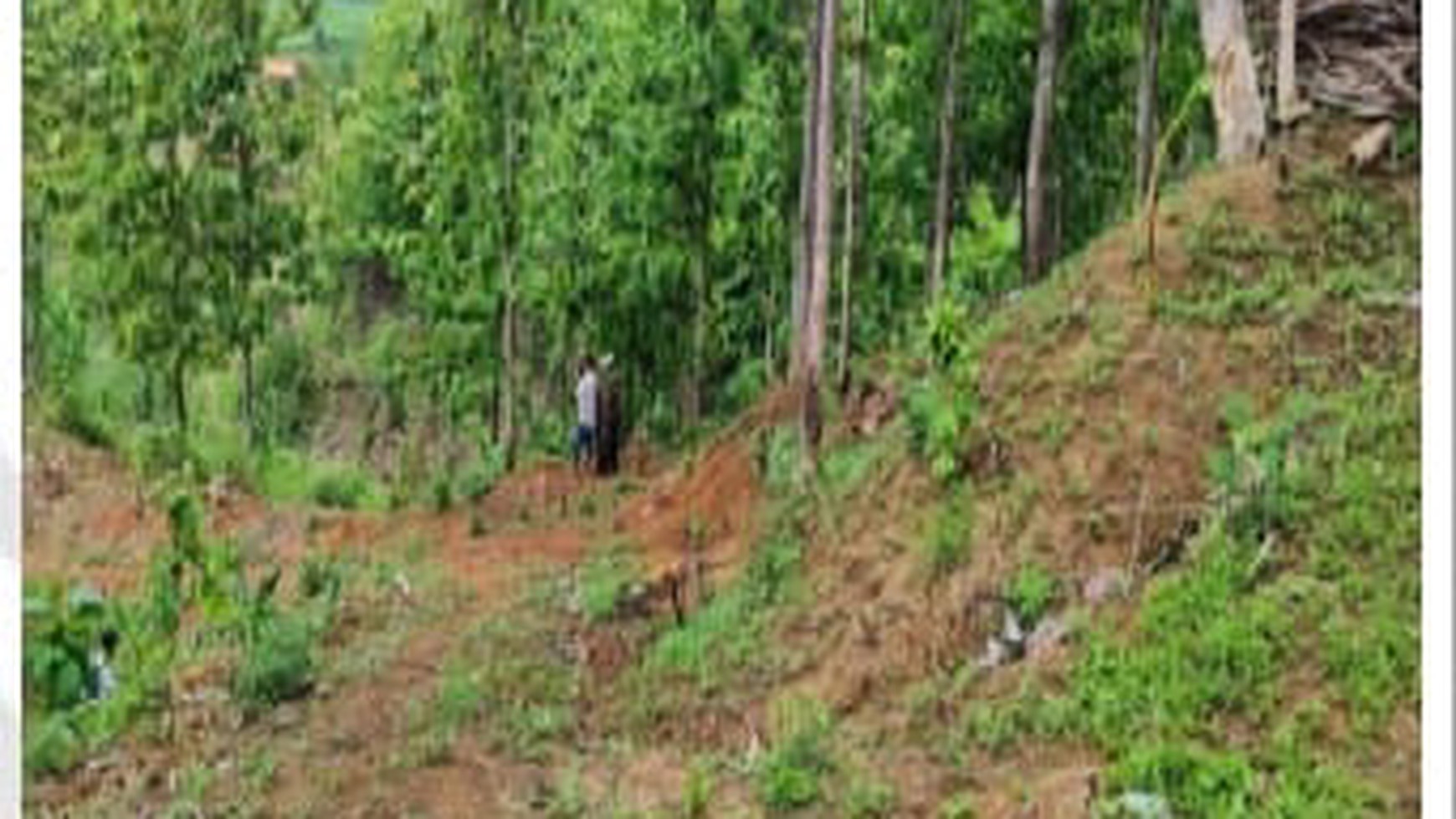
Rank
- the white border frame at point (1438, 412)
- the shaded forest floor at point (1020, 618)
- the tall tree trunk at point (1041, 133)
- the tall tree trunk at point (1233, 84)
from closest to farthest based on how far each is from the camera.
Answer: the white border frame at point (1438, 412) → the shaded forest floor at point (1020, 618) → the tall tree trunk at point (1233, 84) → the tall tree trunk at point (1041, 133)

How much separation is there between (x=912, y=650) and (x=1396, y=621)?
178 centimetres

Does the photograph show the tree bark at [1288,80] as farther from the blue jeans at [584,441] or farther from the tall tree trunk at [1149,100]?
the blue jeans at [584,441]

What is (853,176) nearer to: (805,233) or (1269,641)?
Answer: (805,233)

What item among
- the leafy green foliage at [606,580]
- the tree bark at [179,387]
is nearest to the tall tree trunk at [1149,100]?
the leafy green foliage at [606,580]

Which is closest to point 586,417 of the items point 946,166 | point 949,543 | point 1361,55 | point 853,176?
point 946,166

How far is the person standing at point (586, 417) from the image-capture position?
15.9m

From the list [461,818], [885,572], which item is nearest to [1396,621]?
[885,572]

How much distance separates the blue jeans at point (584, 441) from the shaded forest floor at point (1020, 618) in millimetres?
4120

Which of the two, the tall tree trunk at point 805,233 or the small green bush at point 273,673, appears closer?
the small green bush at point 273,673

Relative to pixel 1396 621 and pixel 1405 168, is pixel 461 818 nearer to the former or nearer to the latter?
pixel 1396 621

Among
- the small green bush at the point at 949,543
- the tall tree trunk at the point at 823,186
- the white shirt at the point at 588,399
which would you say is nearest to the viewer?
the small green bush at the point at 949,543

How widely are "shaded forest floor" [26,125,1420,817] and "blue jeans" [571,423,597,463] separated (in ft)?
13.5

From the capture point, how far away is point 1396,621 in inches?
301

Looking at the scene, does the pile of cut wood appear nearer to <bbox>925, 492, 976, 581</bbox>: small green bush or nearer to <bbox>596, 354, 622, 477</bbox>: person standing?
<bbox>925, 492, 976, 581</bbox>: small green bush
